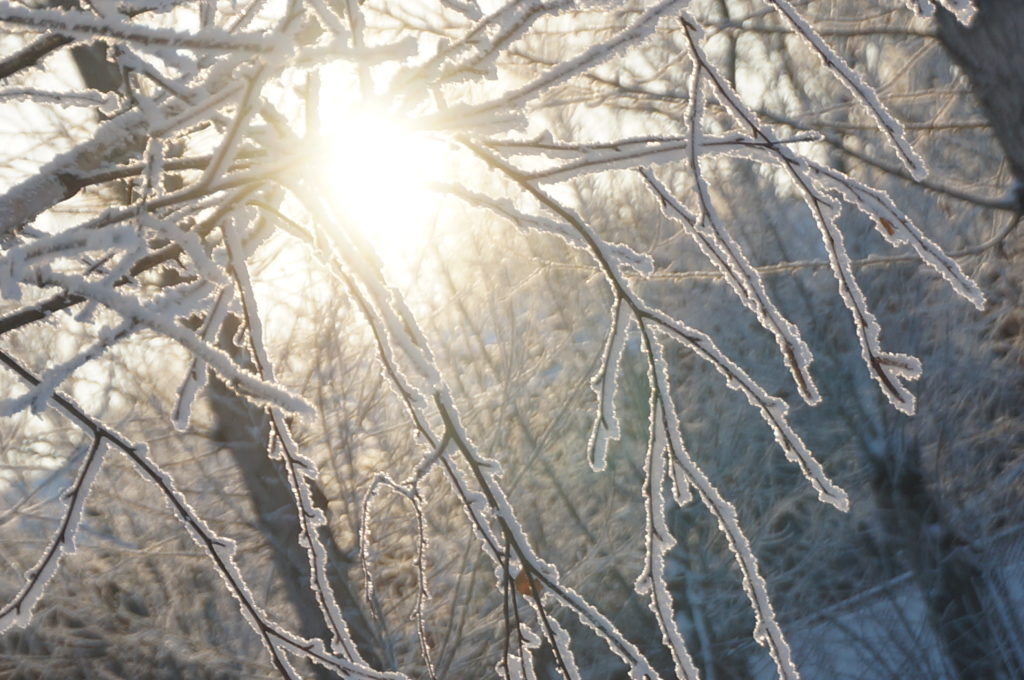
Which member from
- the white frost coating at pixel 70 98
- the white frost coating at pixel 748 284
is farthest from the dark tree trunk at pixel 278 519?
the white frost coating at pixel 748 284

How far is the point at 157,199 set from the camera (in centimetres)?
90

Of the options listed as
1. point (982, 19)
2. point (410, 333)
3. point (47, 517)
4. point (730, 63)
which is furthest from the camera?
point (730, 63)

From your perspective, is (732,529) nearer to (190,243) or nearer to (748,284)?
(748,284)

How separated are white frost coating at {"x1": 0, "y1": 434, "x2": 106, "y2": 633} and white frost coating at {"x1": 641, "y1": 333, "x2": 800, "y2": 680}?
0.68 metres

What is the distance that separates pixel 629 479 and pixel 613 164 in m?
8.62

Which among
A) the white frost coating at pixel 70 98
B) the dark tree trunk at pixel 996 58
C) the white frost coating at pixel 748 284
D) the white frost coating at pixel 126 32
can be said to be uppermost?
the dark tree trunk at pixel 996 58

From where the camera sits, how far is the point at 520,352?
7.92 m

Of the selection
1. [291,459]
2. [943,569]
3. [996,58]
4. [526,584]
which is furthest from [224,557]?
[943,569]

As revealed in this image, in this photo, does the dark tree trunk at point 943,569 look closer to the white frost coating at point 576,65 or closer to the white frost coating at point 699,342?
the white frost coating at point 699,342

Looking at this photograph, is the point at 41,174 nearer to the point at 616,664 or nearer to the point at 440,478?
the point at 440,478

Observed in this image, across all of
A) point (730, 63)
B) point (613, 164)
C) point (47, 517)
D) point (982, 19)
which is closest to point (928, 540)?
point (730, 63)

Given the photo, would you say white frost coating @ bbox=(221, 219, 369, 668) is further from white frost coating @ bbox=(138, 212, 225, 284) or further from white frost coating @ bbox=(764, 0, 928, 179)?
white frost coating @ bbox=(764, 0, 928, 179)

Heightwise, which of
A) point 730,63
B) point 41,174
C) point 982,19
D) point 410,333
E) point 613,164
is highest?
point 730,63

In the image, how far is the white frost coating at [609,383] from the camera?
1.16 m
